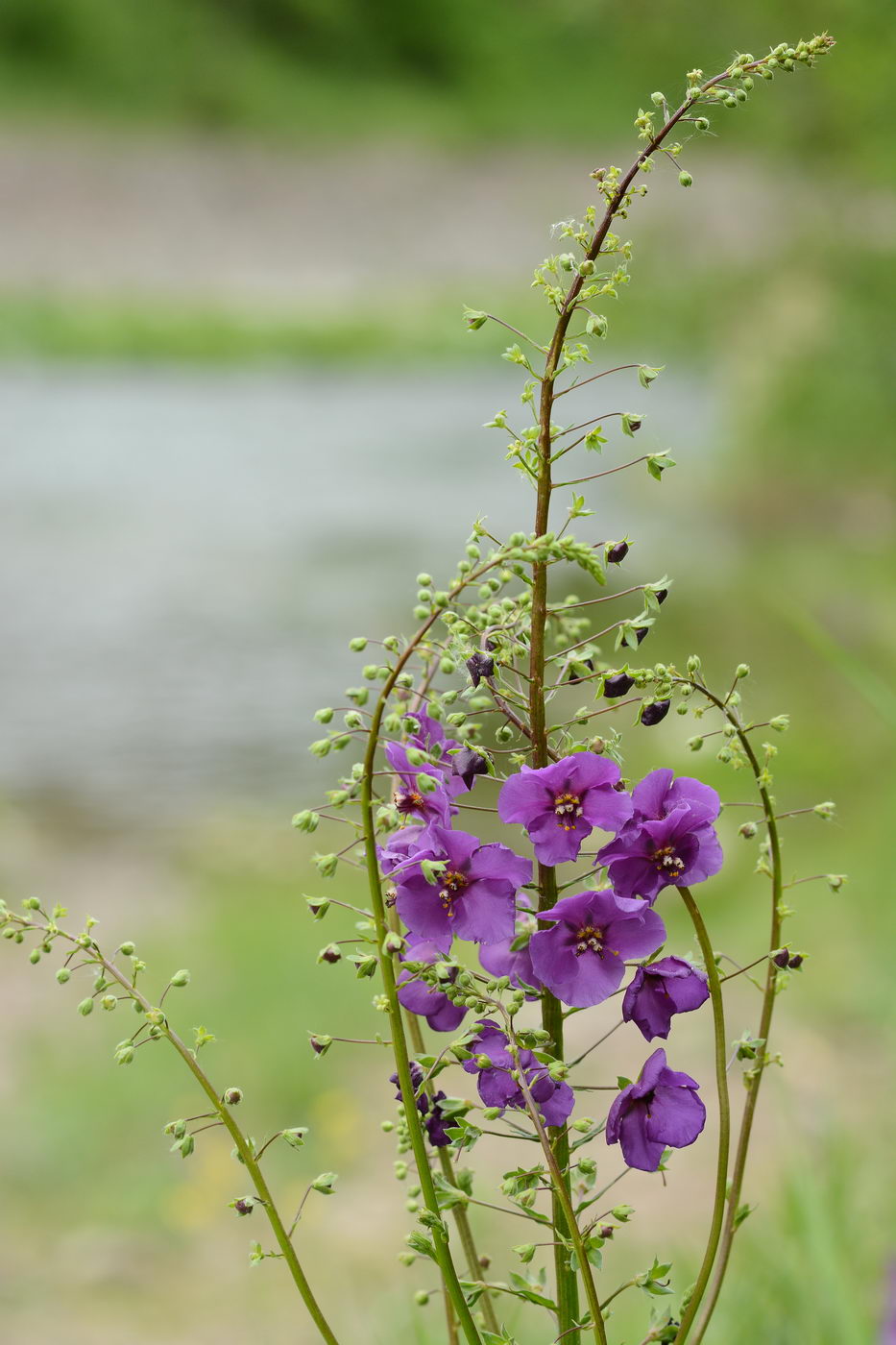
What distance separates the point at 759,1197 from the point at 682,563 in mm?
3642

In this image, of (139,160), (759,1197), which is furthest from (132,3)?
(759,1197)

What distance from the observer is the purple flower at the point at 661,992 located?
0.45 meters

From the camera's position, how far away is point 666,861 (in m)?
0.45

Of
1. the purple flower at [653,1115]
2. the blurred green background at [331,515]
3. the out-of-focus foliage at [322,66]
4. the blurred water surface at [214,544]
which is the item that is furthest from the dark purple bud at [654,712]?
the out-of-focus foliage at [322,66]

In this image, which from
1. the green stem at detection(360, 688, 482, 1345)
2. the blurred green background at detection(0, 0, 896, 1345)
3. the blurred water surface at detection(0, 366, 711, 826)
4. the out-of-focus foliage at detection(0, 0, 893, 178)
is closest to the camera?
the green stem at detection(360, 688, 482, 1345)

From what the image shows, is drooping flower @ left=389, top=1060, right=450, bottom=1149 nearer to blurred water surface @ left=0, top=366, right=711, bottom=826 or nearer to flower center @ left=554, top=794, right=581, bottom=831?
flower center @ left=554, top=794, right=581, bottom=831

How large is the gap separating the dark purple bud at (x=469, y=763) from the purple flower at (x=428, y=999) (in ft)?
0.20

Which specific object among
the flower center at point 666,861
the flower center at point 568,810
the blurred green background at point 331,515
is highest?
the blurred green background at point 331,515

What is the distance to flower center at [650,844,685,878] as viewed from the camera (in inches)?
17.9

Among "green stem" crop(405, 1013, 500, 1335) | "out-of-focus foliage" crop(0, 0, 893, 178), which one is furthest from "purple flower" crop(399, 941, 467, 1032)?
"out-of-focus foliage" crop(0, 0, 893, 178)

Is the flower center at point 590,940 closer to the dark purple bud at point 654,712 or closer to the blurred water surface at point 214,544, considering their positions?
the dark purple bud at point 654,712

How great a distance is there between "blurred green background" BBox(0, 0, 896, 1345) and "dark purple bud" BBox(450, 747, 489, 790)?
0.44m

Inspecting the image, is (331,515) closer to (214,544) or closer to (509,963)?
(214,544)

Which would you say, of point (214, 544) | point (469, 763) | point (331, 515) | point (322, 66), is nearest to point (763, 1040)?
point (469, 763)
